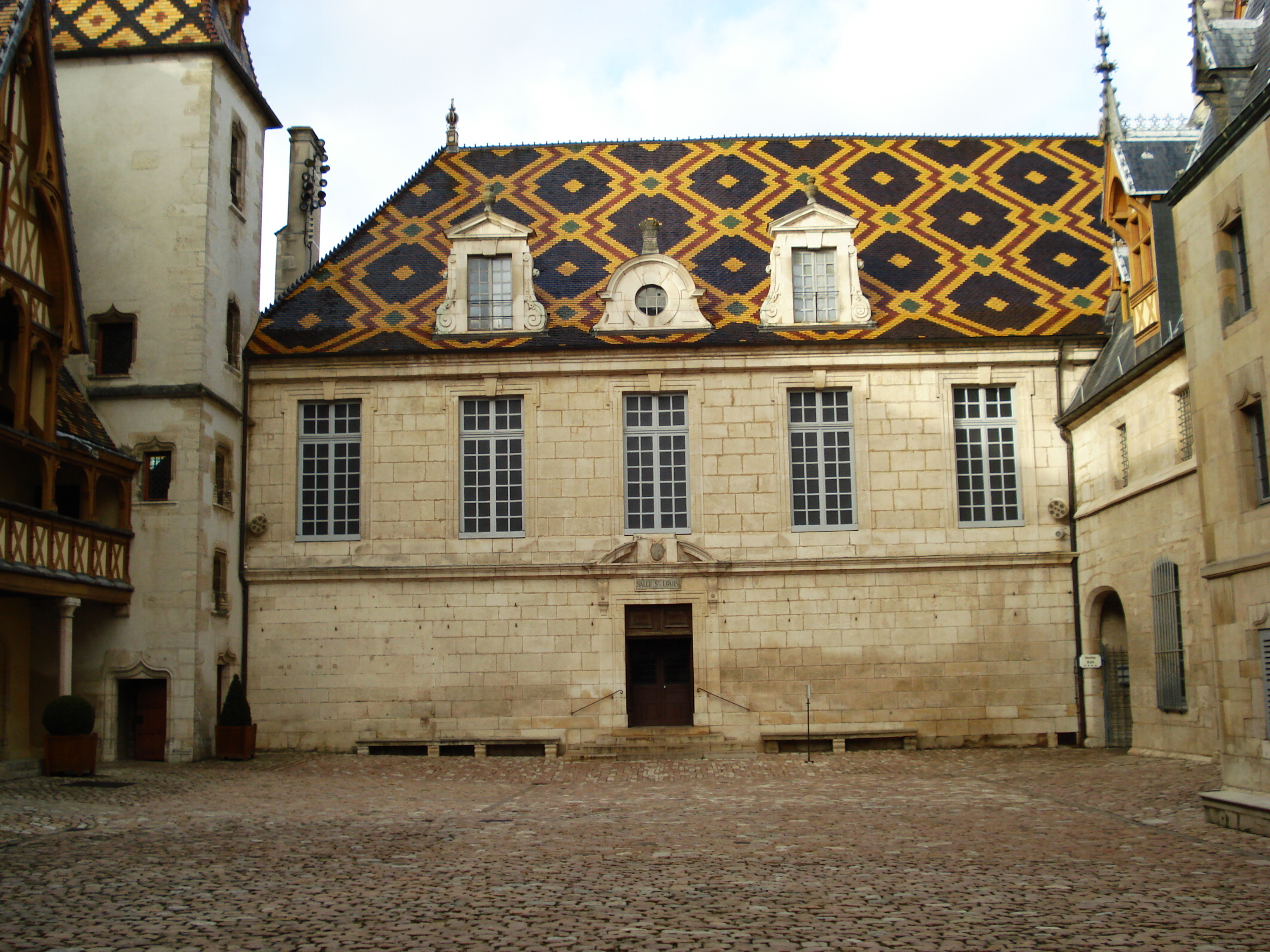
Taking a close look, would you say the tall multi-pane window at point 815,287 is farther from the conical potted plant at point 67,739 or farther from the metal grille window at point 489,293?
the conical potted plant at point 67,739

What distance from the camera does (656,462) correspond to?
19.8m

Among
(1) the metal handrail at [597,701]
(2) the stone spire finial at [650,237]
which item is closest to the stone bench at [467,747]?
(1) the metal handrail at [597,701]

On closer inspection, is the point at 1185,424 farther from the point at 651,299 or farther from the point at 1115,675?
the point at 651,299

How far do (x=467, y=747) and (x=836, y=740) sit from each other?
5.45 metres

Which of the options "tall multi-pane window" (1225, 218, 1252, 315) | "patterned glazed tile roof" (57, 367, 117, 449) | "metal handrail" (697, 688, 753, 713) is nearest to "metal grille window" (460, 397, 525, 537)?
"metal handrail" (697, 688, 753, 713)

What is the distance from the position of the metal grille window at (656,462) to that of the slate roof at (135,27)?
330 inches

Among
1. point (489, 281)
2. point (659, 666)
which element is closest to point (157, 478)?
point (489, 281)

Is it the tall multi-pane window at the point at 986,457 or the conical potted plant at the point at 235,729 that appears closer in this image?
the conical potted plant at the point at 235,729

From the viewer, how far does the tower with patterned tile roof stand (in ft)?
58.7

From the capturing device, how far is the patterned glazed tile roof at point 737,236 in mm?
20125

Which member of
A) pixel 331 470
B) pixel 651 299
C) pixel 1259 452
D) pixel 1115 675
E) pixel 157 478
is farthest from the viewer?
pixel 651 299

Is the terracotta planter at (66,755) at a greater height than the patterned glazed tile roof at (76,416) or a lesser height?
lesser

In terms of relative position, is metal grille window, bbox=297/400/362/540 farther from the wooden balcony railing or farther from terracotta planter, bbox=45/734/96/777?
terracotta planter, bbox=45/734/96/777

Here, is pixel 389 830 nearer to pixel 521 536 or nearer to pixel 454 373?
pixel 521 536
